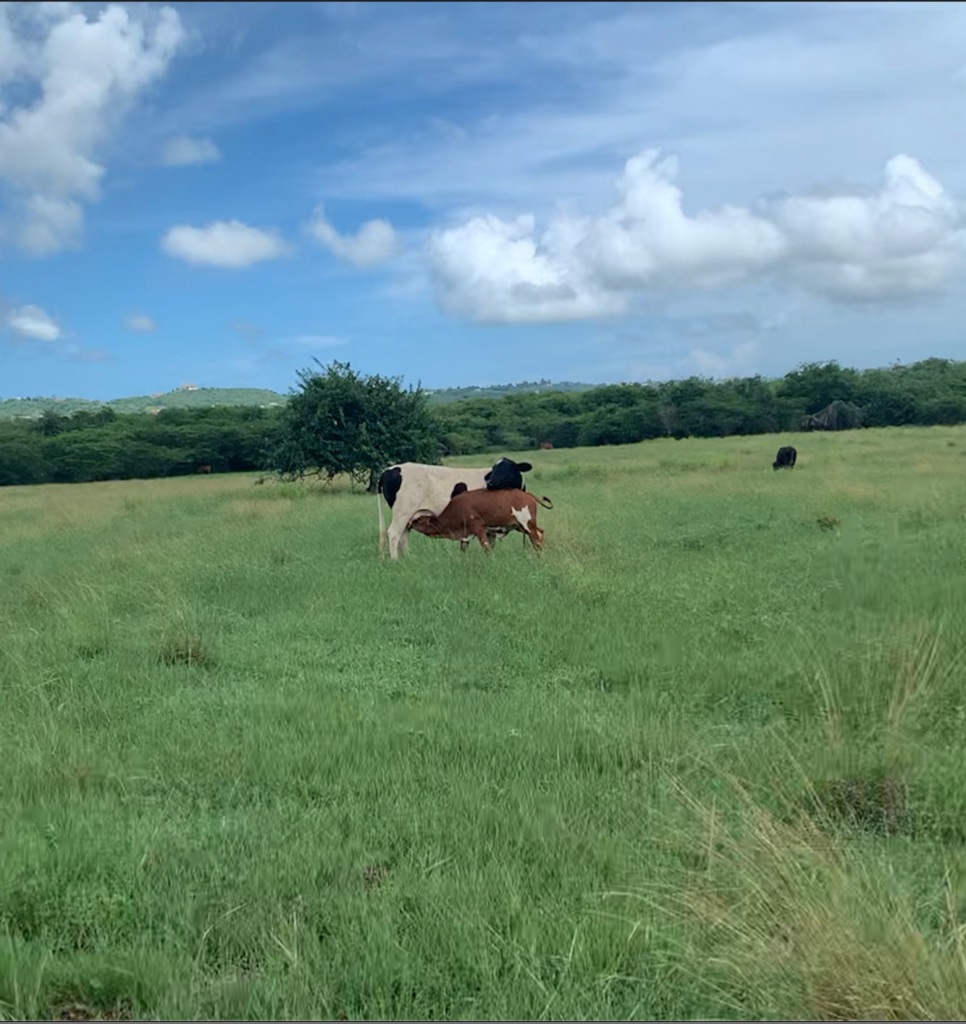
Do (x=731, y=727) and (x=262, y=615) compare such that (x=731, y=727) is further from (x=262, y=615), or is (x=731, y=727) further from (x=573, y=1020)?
(x=262, y=615)

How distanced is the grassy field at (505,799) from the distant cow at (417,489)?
349cm

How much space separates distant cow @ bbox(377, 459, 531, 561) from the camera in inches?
508

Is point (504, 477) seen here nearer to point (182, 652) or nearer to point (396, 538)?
point (396, 538)

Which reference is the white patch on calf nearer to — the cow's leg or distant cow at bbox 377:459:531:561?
distant cow at bbox 377:459:531:561

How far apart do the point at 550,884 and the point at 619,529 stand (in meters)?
11.4

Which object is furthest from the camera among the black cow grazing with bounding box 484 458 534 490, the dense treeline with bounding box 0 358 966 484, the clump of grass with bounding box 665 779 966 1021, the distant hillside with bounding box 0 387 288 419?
the distant hillside with bounding box 0 387 288 419

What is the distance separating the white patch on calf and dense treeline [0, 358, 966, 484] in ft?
135

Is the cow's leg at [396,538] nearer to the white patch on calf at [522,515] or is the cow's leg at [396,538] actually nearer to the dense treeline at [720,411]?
the white patch on calf at [522,515]

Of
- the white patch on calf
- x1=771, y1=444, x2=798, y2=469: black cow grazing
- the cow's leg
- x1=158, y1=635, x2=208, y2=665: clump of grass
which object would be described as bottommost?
x1=158, y1=635, x2=208, y2=665: clump of grass

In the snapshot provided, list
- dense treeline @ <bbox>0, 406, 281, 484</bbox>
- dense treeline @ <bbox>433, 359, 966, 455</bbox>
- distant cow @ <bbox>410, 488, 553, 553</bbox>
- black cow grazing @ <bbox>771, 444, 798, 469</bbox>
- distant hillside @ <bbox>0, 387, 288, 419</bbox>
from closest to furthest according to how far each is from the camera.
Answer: distant cow @ <bbox>410, 488, 553, 553</bbox>
black cow grazing @ <bbox>771, 444, 798, 469</bbox>
dense treeline @ <bbox>0, 406, 281, 484</bbox>
dense treeline @ <bbox>433, 359, 966, 455</bbox>
distant hillside @ <bbox>0, 387, 288, 419</bbox>

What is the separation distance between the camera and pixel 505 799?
4.25 metres

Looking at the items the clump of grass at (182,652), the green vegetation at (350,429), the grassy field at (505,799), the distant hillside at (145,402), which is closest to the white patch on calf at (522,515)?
the grassy field at (505,799)

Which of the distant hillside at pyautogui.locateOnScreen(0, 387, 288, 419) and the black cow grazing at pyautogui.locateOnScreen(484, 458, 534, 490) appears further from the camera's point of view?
the distant hillside at pyautogui.locateOnScreen(0, 387, 288, 419)

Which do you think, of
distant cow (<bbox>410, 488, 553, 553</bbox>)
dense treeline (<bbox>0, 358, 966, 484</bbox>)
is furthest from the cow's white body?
dense treeline (<bbox>0, 358, 966, 484</bbox>)
